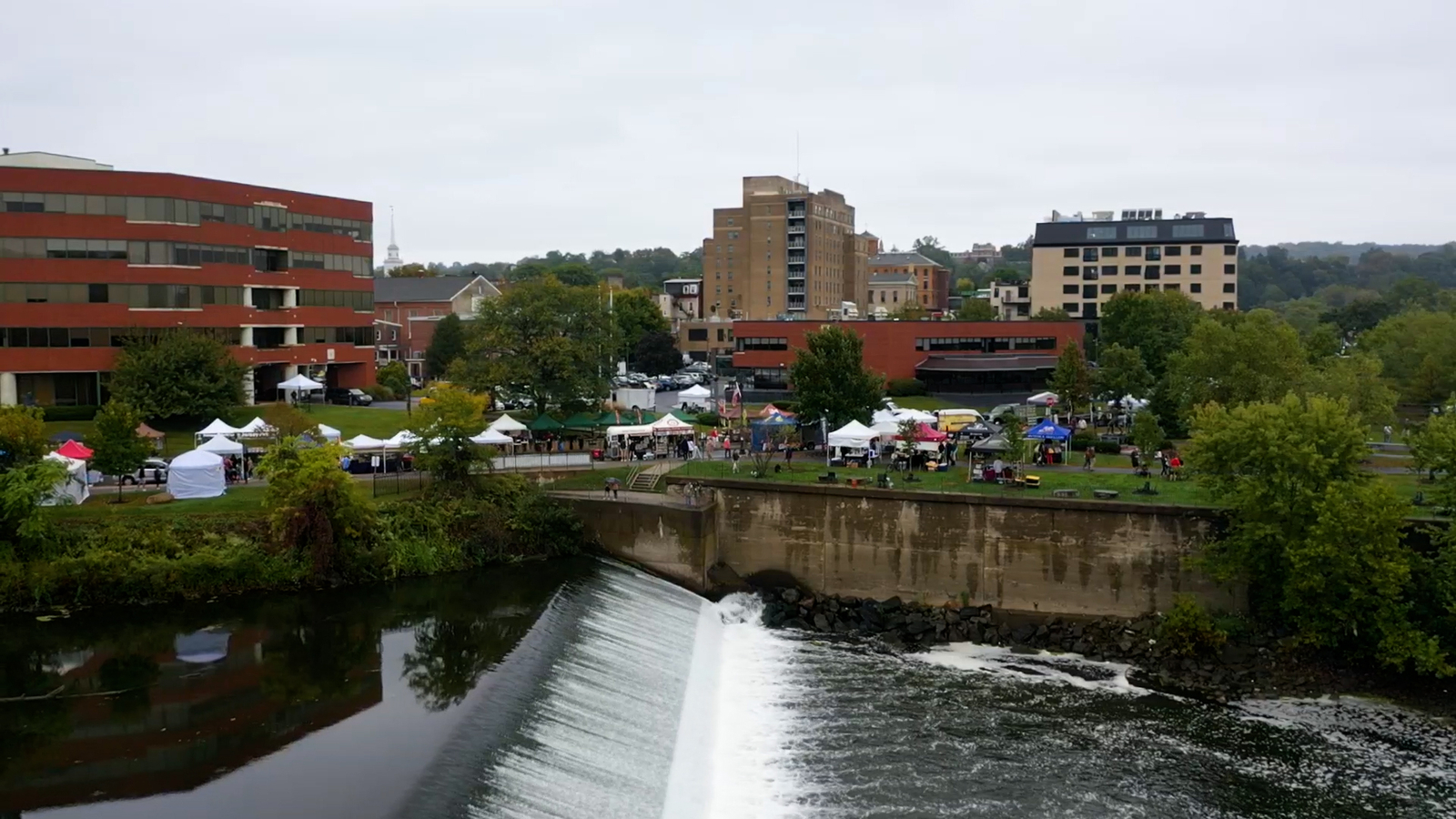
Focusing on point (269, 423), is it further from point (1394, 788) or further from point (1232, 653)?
point (1394, 788)

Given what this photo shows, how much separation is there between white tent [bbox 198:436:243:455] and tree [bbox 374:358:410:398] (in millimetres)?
36614

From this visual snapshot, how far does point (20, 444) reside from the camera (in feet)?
131

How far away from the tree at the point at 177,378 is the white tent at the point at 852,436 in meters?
31.7

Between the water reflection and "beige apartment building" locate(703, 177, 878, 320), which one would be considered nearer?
the water reflection

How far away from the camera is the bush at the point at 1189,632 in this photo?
36.1 metres

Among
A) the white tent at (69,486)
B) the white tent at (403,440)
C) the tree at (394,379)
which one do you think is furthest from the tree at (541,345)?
the tree at (394,379)

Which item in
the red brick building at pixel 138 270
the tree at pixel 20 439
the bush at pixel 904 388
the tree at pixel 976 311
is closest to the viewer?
the tree at pixel 20 439

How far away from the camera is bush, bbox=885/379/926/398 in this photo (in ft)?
275

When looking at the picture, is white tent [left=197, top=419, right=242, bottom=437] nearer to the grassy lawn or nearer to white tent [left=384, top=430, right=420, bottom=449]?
the grassy lawn

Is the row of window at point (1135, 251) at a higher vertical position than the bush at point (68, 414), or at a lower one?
higher

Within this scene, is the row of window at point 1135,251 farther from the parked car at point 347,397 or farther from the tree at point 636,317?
the parked car at point 347,397

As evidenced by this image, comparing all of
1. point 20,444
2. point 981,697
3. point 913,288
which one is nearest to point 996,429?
point 981,697

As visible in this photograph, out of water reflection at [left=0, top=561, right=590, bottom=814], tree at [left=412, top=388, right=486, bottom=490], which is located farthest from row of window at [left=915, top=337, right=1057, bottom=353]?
water reflection at [left=0, top=561, right=590, bottom=814]

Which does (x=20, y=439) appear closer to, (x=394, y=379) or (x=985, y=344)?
(x=394, y=379)
